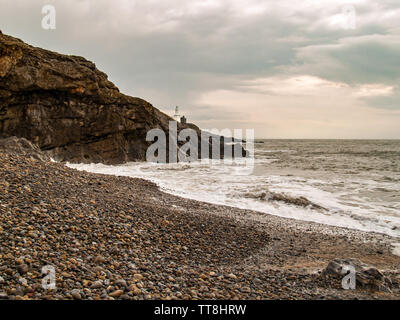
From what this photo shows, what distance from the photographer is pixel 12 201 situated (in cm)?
639

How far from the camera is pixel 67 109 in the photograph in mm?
26203

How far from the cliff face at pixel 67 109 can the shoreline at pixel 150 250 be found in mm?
16822

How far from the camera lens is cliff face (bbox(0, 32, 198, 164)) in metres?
22.9

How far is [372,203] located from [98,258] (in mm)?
13062

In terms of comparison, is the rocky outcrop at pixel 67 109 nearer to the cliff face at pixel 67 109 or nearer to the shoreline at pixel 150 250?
the cliff face at pixel 67 109

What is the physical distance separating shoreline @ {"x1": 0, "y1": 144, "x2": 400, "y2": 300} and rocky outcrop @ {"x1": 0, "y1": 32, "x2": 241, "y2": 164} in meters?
16.8

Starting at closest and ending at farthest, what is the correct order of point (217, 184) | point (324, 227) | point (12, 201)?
point (12, 201), point (324, 227), point (217, 184)

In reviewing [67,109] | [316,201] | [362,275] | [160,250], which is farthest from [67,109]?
[362,275]

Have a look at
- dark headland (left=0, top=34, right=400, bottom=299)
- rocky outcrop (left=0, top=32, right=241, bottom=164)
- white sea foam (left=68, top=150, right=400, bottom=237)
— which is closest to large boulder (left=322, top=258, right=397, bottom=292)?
dark headland (left=0, top=34, right=400, bottom=299)

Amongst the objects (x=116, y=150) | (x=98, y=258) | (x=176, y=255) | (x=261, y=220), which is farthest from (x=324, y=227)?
(x=116, y=150)

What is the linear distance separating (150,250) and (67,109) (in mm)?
24133

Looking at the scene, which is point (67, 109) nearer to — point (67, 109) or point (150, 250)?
point (67, 109)

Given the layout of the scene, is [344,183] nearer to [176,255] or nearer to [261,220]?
[261,220]

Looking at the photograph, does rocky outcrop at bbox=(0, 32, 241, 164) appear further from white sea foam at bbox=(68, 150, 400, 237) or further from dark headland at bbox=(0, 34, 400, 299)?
white sea foam at bbox=(68, 150, 400, 237)
